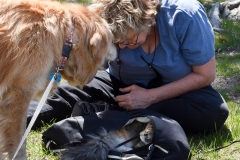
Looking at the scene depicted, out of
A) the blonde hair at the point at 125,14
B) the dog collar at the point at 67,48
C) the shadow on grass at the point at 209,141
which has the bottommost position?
the shadow on grass at the point at 209,141

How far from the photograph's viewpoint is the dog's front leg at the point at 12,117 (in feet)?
9.73

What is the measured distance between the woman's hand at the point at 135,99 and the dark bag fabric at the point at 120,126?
0.26m

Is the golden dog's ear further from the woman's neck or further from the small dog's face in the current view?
the woman's neck

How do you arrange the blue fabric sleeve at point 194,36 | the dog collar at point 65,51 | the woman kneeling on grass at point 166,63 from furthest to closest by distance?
the blue fabric sleeve at point 194,36
the woman kneeling on grass at point 166,63
the dog collar at point 65,51

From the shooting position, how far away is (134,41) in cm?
352

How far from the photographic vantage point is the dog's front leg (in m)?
2.96

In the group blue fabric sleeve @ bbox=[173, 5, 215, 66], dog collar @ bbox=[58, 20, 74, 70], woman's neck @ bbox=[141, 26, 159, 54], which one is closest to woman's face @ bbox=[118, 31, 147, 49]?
woman's neck @ bbox=[141, 26, 159, 54]

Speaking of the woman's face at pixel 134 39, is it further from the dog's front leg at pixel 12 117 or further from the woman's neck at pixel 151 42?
the dog's front leg at pixel 12 117

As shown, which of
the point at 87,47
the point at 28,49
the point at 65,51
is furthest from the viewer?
the point at 87,47

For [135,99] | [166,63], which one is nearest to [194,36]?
[166,63]

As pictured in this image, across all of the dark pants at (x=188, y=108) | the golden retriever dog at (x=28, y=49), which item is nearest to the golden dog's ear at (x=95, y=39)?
the golden retriever dog at (x=28, y=49)

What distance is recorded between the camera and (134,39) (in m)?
3.49

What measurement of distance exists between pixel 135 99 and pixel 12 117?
1.13 meters

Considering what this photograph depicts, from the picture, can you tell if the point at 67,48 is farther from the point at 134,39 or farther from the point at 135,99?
the point at 135,99
